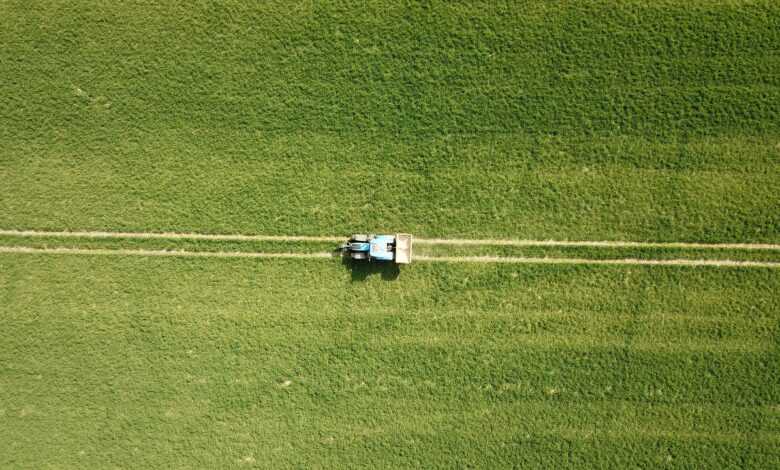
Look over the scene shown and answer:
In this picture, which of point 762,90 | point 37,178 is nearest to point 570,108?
point 762,90

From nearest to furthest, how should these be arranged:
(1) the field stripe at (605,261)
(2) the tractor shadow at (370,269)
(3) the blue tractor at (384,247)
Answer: (3) the blue tractor at (384,247) < (1) the field stripe at (605,261) < (2) the tractor shadow at (370,269)

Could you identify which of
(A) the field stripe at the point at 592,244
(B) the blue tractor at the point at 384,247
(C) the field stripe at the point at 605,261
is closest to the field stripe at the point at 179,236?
(B) the blue tractor at the point at 384,247

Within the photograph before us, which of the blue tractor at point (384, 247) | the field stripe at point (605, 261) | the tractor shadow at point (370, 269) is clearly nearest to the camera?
the blue tractor at point (384, 247)

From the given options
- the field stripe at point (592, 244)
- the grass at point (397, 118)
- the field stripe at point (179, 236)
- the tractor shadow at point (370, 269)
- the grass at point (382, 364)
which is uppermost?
the grass at point (397, 118)

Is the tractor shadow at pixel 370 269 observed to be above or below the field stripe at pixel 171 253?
below

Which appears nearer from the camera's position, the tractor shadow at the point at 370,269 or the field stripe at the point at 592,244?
the field stripe at the point at 592,244

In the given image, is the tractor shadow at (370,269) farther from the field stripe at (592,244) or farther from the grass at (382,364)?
the field stripe at (592,244)
